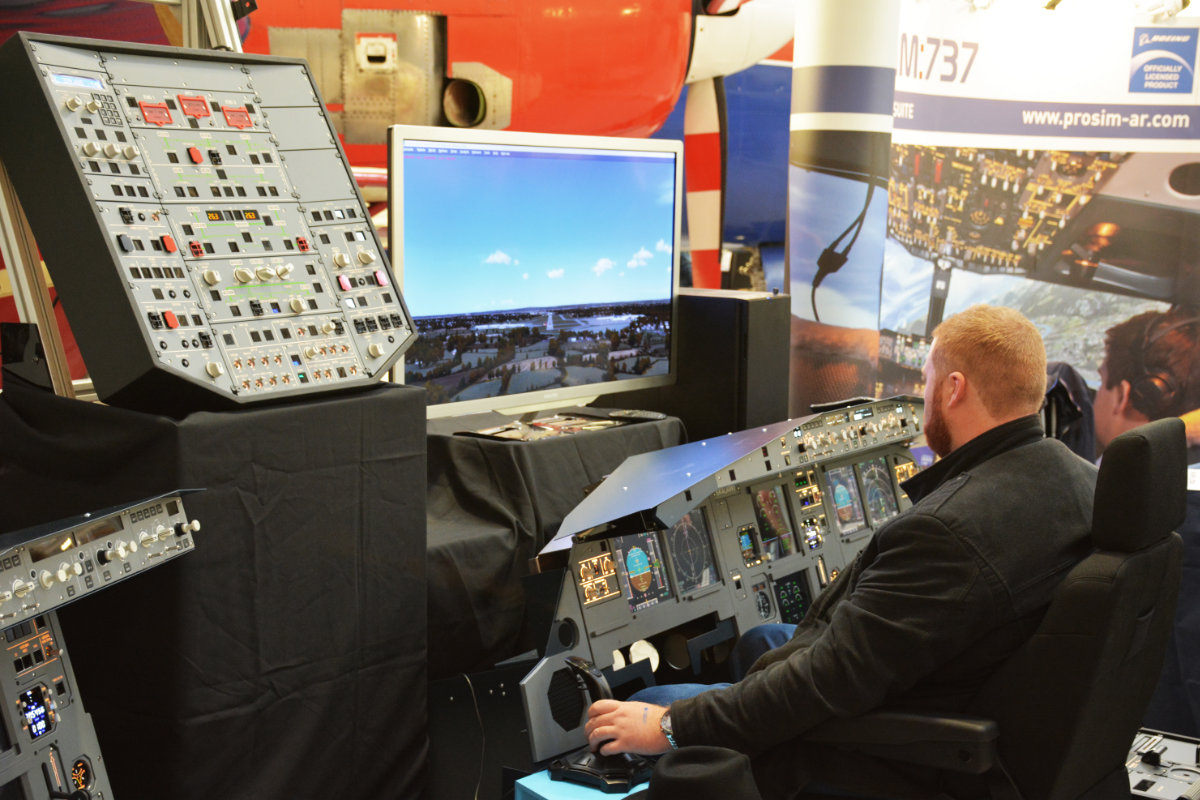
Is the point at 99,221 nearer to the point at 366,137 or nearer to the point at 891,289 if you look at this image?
the point at 366,137

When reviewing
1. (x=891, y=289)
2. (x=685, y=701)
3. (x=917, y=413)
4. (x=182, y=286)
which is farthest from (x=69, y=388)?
(x=891, y=289)

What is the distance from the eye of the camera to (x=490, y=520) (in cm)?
241

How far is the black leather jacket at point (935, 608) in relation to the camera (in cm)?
158

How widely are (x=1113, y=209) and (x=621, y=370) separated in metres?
3.01

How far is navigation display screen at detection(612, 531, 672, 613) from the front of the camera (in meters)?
2.21

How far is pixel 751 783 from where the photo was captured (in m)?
1.22

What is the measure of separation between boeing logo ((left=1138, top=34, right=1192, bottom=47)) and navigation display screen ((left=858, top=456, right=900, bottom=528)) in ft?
8.80

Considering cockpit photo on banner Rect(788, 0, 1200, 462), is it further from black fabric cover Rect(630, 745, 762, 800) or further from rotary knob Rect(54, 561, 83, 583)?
rotary knob Rect(54, 561, 83, 583)

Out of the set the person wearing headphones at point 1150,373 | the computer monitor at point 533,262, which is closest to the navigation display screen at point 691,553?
the computer monitor at point 533,262

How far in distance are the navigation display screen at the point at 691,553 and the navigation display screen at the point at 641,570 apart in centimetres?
4

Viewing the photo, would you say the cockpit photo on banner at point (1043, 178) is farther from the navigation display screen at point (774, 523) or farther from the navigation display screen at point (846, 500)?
the navigation display screen at point (774, 523)

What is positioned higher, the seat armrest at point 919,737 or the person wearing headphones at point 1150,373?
the seat armrest at point 919,737

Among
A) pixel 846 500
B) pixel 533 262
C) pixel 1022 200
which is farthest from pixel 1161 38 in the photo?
pixel 533 262

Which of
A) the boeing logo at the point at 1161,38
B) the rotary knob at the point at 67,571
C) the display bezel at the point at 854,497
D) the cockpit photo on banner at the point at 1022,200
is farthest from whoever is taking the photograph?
the boeing logo at the point at 1161,38
